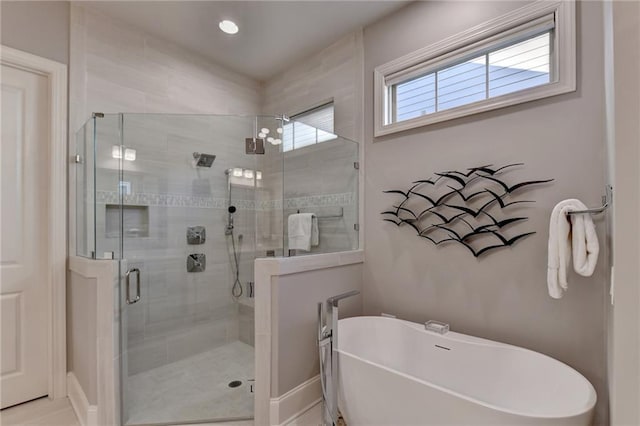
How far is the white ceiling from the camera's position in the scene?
2354 mm

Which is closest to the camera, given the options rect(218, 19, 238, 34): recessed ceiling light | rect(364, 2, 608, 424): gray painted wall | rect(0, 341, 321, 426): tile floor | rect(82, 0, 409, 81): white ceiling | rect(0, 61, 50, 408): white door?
rect(364, 2, 608, 424): gray painted wall

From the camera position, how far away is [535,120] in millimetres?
1798

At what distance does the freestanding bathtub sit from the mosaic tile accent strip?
981 mm

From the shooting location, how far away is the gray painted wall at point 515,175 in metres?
1.62

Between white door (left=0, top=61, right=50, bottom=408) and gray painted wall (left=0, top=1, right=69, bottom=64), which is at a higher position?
gray painted wall (left=0, top=1, right=69, bottom=64)

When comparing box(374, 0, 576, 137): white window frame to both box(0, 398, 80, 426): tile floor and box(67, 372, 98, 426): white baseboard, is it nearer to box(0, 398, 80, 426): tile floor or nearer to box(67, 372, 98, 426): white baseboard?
box(67, 372, 98, 426): white baseboard

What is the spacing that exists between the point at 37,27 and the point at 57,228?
1431 mm

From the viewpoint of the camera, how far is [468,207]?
6.63ft

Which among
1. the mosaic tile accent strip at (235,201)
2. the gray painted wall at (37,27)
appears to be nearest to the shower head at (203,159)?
the mosaic tile accent strip at (235,201)

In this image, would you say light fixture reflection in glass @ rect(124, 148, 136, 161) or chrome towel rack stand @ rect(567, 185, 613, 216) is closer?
chrome towel rack stand @ rect(567, 185, 613, 216)

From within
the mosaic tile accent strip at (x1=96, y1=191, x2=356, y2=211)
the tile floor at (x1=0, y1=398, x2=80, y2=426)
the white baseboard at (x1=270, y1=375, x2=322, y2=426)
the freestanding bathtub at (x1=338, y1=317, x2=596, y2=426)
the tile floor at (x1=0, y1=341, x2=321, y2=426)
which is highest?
the mosaic tile accent strip at (x1=96, y1=191, x2=356, y2=211)

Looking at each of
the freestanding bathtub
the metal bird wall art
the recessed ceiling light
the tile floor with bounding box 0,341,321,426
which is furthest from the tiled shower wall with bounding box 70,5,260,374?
the metal bird wall art

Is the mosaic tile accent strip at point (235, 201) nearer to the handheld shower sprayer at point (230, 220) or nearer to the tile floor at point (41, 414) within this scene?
the handheld shower sprayer at point (230, 220)

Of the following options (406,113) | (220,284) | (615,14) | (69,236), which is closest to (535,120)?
(406,113)
